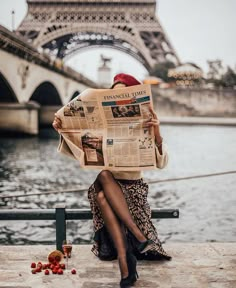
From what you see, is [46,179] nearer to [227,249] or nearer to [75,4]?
[227,249]

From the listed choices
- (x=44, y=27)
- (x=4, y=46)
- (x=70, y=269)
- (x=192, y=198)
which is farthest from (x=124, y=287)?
(x=44, y=27)

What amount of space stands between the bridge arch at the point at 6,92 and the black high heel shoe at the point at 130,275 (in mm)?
21281

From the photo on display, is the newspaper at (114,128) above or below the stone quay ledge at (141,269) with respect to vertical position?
above

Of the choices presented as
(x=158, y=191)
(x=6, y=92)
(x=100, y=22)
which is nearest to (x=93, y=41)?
(x=100, y=22)

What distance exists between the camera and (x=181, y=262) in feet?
13.0

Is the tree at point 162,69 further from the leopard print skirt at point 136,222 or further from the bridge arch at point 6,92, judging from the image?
the leopard print skirt at point 136,222

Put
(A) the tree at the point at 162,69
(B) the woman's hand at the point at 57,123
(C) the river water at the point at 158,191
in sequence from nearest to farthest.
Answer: (B) the woman's hand at the point at 57,123, (C) the river water at the point at 158,191, (A) the tree at the point at 162,69

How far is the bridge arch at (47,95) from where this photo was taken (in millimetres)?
37056

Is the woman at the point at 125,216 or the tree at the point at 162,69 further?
the tree at the point at 162,69

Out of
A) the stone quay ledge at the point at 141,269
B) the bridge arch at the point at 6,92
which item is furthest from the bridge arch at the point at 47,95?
the stone quay ledge at the point at 141,269

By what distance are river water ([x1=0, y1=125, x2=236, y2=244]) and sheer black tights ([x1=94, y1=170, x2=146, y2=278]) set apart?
160 inches

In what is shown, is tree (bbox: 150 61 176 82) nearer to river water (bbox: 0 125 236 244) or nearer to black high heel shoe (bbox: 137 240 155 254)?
river water (bbox: 0 125 236 244)

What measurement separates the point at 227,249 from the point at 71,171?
1128cm

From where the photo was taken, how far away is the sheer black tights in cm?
365
